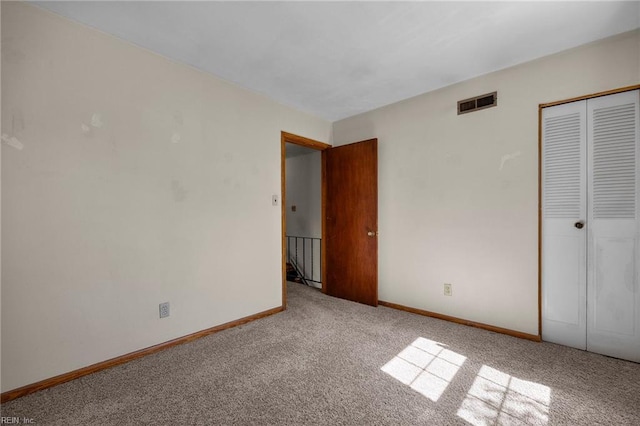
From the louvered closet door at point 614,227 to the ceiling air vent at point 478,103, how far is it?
2.33 feet

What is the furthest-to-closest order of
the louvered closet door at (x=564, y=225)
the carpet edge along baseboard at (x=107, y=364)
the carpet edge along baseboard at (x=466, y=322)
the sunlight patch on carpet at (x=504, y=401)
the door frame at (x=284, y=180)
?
the door frame at (x=284, y=180) < the carpet edge along baseboard at (x=466, y=322) < the louvered closet door at (x=564, y=225) < the carpet edge along baseboard at (x=107, y=364) < the sunlight patch on carpet at (x=504, y=401)

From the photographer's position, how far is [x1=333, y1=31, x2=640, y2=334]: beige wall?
248 centimetres

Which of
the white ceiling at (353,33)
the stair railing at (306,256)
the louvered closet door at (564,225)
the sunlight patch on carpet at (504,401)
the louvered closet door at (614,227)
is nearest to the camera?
the sunlight patch on carpet at (504,401)

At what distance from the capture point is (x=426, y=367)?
Answer: 6.95ft

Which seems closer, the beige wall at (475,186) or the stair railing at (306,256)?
the beige wall at (475,186)

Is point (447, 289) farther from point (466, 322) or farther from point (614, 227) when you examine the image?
point (614, 227)

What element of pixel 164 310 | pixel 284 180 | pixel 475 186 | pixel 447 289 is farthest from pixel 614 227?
pixel 164 310

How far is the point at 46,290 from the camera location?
1879 mm

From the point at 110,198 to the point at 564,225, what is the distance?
367cm

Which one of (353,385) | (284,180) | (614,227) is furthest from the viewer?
(284,180)

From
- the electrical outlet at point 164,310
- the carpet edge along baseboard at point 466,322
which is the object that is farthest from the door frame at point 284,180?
the electrical outlet at point 164,310

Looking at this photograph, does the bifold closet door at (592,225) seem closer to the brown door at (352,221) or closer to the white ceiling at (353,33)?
the white ceiling at (353,33)

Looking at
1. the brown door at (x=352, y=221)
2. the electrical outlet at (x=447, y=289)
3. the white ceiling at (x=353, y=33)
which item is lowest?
the electrical outlet at (x=447, y=289)

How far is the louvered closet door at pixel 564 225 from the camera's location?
7.82 feet
